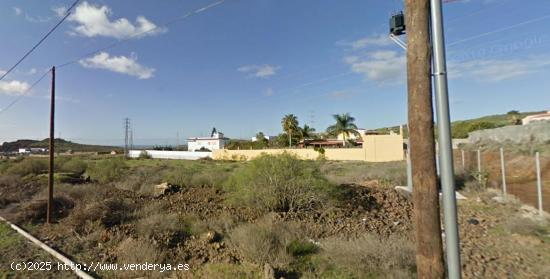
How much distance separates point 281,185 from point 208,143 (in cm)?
10316

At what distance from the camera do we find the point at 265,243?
23.6ft

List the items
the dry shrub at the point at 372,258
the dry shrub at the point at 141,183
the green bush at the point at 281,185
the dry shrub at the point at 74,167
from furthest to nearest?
the dry shrub at the point at 74,167 → the dry shrub at the point at 141,183 → the green bush at the point at 281,185 → the dry shrub at the point at 372,258

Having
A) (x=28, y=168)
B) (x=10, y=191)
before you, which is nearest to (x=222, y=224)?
(x=10, y=191)

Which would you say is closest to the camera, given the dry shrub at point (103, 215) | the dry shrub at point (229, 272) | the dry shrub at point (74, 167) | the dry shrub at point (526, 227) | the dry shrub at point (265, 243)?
the dry shrub at point (229, 272)

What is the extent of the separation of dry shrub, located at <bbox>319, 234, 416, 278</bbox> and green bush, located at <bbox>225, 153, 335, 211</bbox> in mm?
4327

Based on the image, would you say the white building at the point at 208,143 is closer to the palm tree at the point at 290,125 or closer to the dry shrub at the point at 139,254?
the palm tree at the point at 290,125

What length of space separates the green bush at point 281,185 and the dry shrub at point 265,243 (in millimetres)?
3020

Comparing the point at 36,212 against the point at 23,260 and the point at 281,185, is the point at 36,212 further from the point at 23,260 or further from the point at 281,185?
the point at 281,185

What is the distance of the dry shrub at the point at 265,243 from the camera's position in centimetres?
687

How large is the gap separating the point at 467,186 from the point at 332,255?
11.4m

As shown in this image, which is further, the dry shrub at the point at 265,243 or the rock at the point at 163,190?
the rock at the point at 163,190

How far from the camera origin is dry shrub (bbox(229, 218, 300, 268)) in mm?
6870

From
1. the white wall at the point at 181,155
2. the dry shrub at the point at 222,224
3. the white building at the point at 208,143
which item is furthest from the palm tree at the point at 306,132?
the dry shrub at the point at 222,224

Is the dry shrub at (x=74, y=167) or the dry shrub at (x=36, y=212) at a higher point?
the dry shrub at (x=74, y=167)
